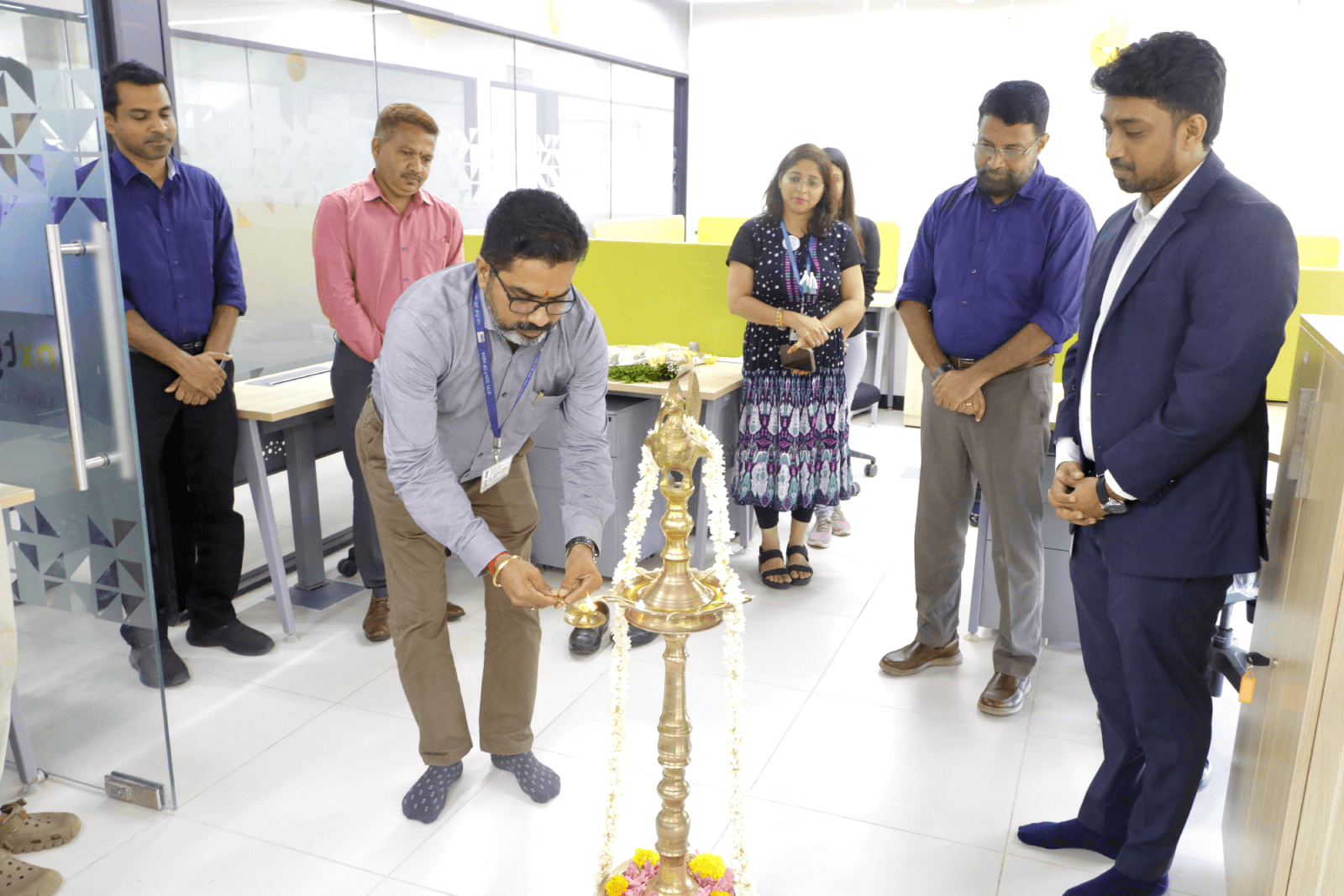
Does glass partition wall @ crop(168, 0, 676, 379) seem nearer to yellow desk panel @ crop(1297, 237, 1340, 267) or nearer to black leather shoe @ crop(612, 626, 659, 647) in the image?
black leather shoe @ crop(612, 626, 659, 647)

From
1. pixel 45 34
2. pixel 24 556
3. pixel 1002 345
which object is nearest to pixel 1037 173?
pixel 1002 345

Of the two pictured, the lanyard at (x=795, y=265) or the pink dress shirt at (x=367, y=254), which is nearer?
the pink dress shirt at (x=367, y=254)

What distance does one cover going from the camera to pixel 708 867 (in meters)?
1.56

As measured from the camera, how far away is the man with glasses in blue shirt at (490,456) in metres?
1.70

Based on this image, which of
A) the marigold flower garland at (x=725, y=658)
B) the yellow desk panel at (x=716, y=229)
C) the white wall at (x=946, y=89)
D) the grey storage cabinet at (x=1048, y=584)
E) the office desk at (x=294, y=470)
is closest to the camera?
the marigold flower garland at (x=725, y=658)

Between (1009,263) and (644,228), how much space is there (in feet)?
14.7

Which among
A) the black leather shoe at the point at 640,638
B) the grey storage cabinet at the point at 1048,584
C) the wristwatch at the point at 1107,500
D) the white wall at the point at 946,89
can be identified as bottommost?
the black leather shoe at the point at 640,638

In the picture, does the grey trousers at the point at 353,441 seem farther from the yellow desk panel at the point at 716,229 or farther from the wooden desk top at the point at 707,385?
the yellow desk panel at the point at 716,229

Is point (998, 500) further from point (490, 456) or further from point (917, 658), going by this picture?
point (490, 456)

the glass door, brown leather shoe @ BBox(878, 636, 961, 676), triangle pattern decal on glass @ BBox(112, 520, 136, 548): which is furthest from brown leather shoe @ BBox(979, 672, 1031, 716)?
triangle pattern decal on glass @ BBox(112, 520, 136, 548)

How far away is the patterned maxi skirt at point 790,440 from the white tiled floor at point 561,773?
54 cm


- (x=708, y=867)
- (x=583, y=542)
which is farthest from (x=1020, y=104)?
(x=708, y=867)

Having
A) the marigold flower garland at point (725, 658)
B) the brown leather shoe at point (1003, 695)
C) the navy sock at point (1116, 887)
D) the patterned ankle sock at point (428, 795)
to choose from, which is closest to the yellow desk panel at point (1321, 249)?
the brown leather shoe at point (1003, 695)

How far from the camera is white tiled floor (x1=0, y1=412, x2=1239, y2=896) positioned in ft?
6.40
